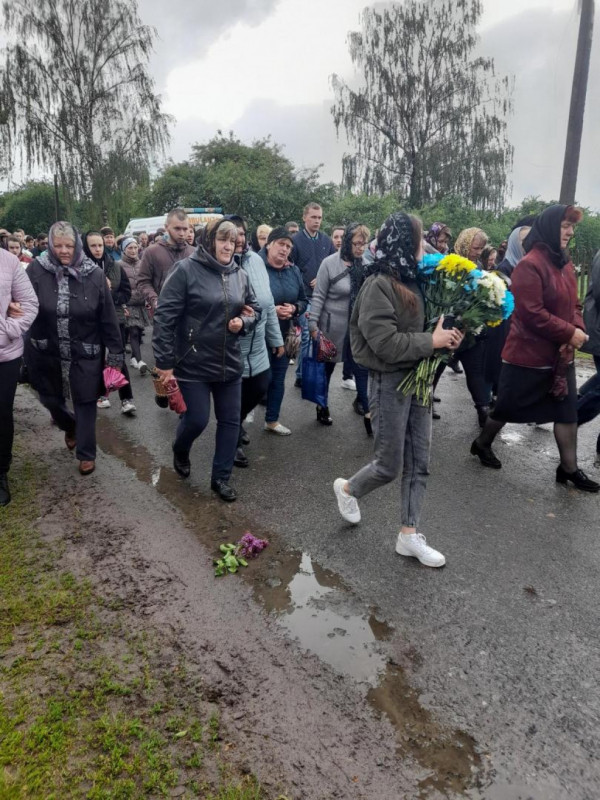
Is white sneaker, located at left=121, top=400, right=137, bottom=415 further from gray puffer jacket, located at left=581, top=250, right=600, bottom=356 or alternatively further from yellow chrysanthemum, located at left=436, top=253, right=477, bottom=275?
gray puffer jacket, located at left=581, top=250, right=600, bottom=356

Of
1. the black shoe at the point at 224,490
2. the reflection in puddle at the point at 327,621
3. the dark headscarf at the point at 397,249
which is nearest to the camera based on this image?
the reflection in puddle at the point at 327,621

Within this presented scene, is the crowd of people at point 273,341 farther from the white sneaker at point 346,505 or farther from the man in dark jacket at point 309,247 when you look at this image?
the man in dark jacket at point 309,247

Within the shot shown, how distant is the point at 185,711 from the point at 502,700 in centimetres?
134

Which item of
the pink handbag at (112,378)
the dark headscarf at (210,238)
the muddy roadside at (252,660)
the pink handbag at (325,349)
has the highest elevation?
the dark headscarf at (210,238)

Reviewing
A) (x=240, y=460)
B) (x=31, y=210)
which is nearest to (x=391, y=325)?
(x=240, y=460)

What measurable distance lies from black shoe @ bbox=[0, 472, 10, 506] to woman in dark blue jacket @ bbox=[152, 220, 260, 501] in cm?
143

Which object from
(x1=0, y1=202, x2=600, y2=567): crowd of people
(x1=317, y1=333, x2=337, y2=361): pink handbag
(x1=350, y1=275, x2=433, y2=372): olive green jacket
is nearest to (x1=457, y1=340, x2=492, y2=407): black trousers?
(x1=0, y1=202, x2=600, y2=567): crowd of people

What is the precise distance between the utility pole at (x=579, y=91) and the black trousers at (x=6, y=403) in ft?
32.3

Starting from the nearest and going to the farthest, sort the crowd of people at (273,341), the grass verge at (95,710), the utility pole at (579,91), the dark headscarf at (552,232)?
the grass verge at (95,710), the crowd of people at (273,341), the dark headscarf at (552,232), the utility pole at (579,91)

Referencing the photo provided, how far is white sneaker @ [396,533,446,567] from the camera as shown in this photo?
3.42 meters

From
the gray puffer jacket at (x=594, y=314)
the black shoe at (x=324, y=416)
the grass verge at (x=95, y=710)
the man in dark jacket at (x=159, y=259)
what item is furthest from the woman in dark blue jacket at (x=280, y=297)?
the grass verge at (x=95, y=710)

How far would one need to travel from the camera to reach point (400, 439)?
335cm

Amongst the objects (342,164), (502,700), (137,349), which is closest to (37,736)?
(502,700)

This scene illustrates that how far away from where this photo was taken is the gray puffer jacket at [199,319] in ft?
13.2
